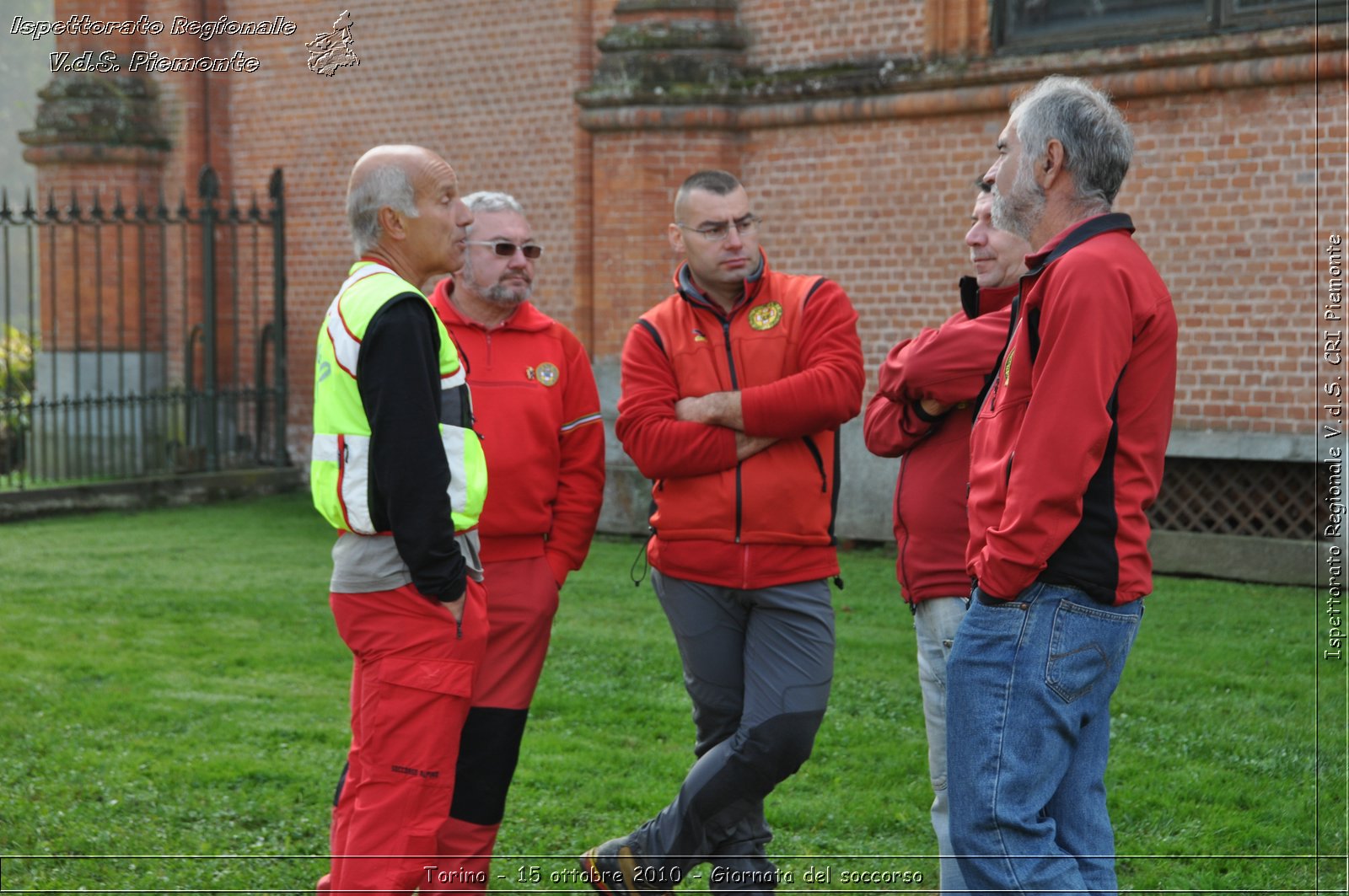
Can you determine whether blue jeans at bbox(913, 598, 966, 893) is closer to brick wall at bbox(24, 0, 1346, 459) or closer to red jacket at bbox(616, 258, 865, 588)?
red jacket at bbox(616, 258, 865, 588)

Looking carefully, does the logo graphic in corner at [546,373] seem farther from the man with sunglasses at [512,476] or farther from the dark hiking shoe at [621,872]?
the dark hiking shoe at [621,872]

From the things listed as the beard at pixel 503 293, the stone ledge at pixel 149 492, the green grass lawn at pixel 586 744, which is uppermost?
the beard at pixel 503 293

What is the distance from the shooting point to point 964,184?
10.7 meters

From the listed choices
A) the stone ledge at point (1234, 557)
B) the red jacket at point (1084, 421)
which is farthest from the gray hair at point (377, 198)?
the stone ledge at point (1234, 557)

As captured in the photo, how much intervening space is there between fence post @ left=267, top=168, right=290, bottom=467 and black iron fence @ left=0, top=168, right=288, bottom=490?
0.06 feet

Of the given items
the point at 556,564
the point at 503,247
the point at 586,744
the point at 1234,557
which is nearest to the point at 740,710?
the point at 556,564

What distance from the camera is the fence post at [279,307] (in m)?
14.7

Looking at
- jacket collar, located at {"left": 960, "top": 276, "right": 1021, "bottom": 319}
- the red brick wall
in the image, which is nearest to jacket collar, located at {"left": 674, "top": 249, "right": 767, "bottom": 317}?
jacket collar, located at {"left": 960, "top": 276, "right": 1021, "bottom": 319}

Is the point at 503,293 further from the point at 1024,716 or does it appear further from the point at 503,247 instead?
the point at 1024,716

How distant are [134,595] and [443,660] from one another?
650 cm

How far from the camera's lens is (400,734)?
356 centimetres

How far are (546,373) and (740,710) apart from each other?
1.24 m

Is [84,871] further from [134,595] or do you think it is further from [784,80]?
[784,80]

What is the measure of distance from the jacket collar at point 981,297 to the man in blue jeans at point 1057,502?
0.87 m
